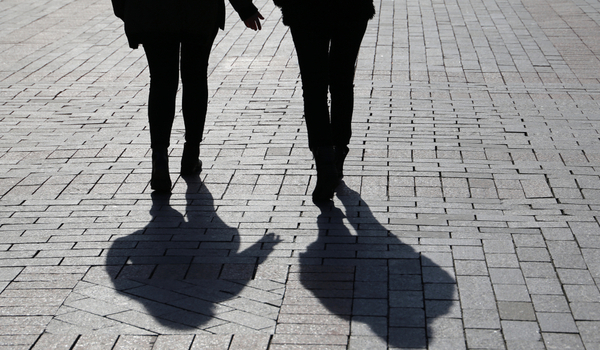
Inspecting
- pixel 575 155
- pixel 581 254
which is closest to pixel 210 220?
pixel 581 254

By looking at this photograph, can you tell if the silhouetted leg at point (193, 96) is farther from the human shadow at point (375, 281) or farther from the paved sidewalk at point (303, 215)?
the human shadow at point (375, 281)

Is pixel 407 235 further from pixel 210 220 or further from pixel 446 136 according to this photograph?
pixel 446 136

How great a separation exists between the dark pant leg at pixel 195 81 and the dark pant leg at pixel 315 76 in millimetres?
627

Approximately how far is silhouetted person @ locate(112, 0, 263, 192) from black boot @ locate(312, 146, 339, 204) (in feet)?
2.87

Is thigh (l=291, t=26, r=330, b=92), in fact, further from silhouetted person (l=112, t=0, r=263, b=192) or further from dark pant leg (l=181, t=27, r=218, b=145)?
dark pant leg (l=181, t=27, r=218, b=145)

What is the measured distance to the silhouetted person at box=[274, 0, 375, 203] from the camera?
4.80 meters

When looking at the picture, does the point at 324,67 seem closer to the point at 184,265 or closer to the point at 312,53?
the point at 312,53

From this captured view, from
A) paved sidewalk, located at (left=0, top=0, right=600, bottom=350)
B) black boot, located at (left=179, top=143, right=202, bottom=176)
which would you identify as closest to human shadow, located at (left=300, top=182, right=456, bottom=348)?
paved sidewalk, located at (left=0, top=0, right=600, bottom=350)

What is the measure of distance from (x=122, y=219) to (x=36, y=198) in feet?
2.26

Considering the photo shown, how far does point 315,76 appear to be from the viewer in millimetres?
4953

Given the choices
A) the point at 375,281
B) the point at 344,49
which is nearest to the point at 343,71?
the point at 344,49

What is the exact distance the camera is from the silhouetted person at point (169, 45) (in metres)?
4.97

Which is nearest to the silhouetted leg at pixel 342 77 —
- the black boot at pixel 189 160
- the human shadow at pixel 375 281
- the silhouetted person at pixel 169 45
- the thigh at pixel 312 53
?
the thigh at pixel 312 53

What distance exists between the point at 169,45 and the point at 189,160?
2.61ft
